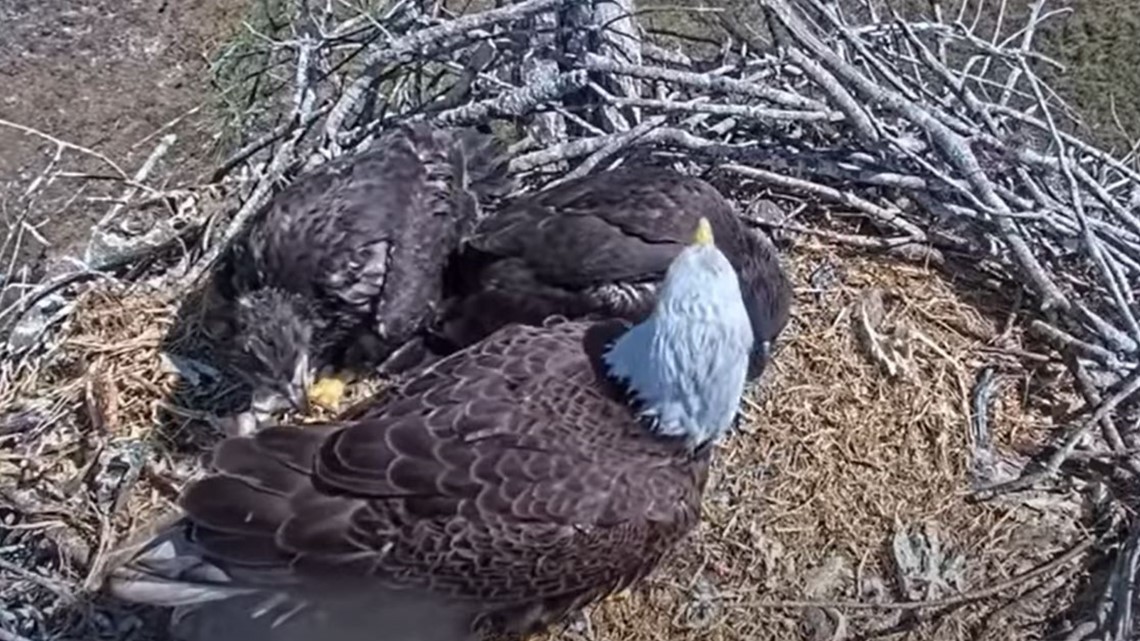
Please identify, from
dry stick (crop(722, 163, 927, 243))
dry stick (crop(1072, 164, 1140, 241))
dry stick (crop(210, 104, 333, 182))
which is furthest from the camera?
dry stick (crop(210, 104, 333, 182))

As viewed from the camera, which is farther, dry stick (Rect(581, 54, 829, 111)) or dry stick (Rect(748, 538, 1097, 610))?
dry stick (Rect(581, 54, 829, 111))

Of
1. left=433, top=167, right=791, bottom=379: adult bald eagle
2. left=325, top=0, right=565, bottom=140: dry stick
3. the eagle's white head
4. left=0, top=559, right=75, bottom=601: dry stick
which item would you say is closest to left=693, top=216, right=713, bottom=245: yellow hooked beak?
the eagle's white head

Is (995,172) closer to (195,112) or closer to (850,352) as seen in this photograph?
(850,352)

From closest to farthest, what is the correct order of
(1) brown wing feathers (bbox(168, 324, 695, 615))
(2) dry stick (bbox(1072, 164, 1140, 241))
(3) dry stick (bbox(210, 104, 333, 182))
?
(1) brown wing feathers (bbox(168, 324, 695, 615)) → (2) dry stick (bbox(1072, 164, 1140, 241)) → (3) dry stick (bbox(210, 104, 333, 182))

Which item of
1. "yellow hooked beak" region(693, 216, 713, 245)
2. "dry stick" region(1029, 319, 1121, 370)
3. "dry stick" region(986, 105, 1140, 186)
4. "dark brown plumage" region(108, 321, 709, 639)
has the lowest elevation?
"dry stick" region(1029, 319, 1121, 370)

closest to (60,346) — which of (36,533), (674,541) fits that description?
(36,533)

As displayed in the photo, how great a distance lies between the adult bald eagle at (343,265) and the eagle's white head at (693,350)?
2.11ft

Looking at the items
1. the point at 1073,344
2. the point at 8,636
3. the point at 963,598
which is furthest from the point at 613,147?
the point at 8,636

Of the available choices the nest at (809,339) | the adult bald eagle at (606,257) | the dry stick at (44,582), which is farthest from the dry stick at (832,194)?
the dry stick at (44,582)

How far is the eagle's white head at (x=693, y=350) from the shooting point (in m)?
4.26

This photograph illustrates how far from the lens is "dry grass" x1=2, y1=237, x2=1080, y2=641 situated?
4.76m

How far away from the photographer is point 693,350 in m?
4.28

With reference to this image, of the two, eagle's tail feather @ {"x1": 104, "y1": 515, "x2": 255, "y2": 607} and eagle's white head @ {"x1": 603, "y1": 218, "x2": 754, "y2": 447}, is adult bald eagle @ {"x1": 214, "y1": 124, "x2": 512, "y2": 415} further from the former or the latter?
eagle's white head @ {"x1": 603, "y1": 218, "x2": 754, "y2": 447}

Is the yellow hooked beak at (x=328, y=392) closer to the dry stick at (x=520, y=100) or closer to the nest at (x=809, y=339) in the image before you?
the nest at (x=809, y=339)
